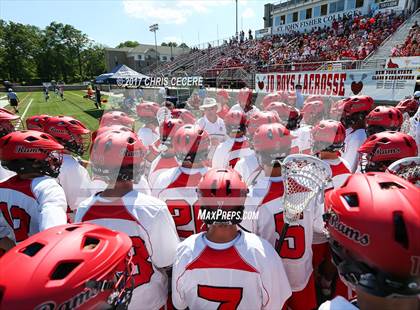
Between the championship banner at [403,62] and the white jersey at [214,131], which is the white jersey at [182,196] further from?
the championship banner at [403,62]

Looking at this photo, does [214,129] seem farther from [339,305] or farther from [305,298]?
[339,305]

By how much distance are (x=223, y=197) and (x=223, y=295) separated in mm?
682

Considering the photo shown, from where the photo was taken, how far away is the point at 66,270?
1.22 metres

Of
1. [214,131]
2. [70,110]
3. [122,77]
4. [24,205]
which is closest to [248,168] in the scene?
[24,205]

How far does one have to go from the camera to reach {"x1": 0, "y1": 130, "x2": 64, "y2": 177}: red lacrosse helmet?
8.45 feet

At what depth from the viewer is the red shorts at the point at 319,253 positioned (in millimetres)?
3223

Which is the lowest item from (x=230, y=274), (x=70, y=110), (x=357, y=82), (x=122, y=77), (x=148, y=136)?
(x=70, y=110)

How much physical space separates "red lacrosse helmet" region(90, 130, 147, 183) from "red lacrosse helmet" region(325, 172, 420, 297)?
1669 mm

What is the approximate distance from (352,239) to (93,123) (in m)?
19.1

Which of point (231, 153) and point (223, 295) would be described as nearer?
point (223, 295)

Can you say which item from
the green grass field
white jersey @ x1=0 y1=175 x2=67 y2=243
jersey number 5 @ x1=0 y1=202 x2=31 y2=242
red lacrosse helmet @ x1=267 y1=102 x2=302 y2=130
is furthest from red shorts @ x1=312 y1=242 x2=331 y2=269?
the green grass field

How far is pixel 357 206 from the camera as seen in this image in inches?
54.7
